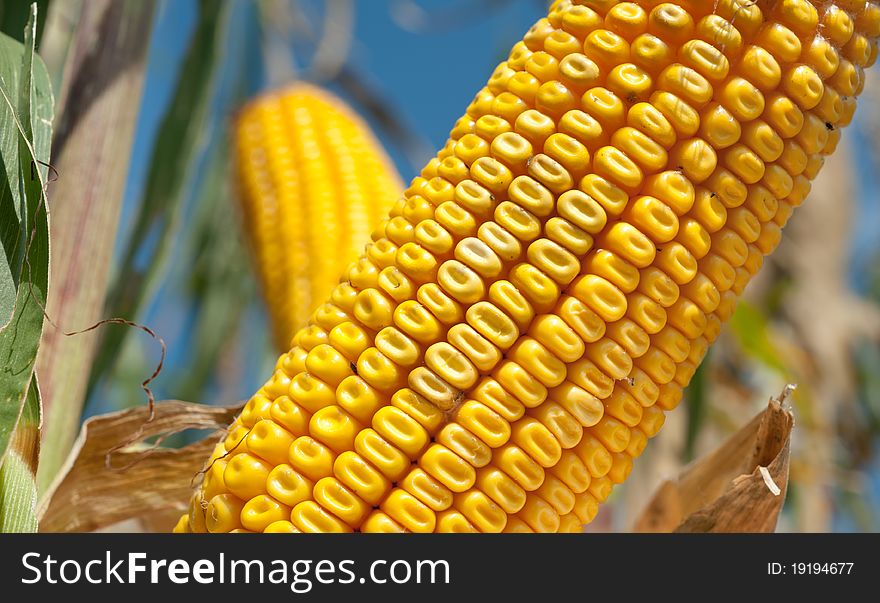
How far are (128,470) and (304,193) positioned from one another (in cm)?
108

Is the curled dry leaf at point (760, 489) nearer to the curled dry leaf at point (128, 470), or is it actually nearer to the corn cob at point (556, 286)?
the corn cob at point (556, 286)

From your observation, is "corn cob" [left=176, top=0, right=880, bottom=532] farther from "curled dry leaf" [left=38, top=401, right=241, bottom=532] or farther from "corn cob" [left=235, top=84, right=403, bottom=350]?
"corn cob" [left=235, top=84, right=403, bottom=350]

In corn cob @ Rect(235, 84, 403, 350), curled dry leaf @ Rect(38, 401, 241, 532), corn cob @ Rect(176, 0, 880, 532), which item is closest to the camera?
corn cob @ Rect(176, 0, 880, 532)

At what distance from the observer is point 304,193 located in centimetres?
205

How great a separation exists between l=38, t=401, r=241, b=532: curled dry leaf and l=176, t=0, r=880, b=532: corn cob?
0.20m

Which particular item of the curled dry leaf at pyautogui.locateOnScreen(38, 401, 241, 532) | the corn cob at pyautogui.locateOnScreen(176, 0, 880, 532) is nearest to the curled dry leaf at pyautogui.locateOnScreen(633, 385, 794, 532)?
the corn cob at pyautogui.locateOnScreen(176, 0, 880, 532)

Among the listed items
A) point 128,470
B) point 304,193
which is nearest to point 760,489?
point 128,470

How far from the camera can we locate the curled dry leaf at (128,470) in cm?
102

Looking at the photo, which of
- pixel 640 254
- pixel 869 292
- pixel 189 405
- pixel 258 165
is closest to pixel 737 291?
pixel 640 254

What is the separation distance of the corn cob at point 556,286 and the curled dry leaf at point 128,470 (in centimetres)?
20

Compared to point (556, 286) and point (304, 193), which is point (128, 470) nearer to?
point (556, 286)

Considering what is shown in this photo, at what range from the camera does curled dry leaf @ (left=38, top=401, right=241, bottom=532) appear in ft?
3.35

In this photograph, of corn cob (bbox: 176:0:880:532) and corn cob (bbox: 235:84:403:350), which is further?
corn cob (bbox: 235:84:403:350)
